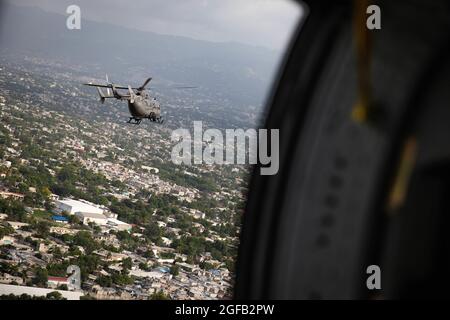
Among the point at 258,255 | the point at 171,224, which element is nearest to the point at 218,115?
the point at 171,224

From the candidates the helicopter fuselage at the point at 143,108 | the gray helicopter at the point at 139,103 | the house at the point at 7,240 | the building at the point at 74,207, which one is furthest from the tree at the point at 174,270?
the helicopter fuselage at the point at 143,108

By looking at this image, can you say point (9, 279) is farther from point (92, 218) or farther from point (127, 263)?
point (92, 218)

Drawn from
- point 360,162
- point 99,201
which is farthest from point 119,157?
point 360,162

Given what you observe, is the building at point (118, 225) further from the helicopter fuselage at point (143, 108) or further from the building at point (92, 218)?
the helicopter fuselage at point (143, 108)

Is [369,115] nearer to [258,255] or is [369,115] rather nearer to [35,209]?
[258,255]

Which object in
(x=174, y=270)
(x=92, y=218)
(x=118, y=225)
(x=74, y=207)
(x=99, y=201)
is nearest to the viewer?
(x=174, y=270)

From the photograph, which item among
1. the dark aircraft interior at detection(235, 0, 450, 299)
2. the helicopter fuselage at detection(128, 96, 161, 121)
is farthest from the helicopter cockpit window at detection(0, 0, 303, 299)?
the dark aircraft interior at detection(235, 0, 450, 299)
